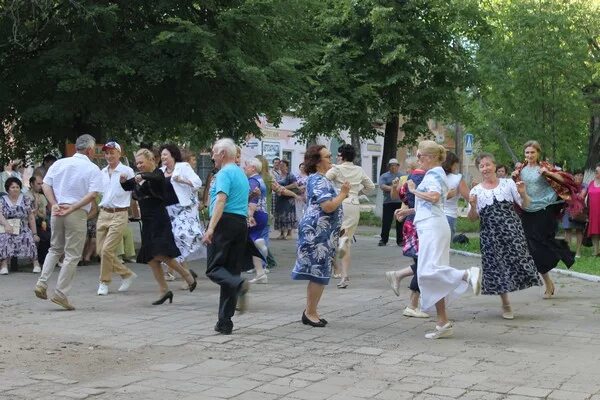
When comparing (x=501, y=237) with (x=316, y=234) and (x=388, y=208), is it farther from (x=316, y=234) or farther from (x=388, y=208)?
Result: (x=388, y=208)

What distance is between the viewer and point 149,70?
14.9m

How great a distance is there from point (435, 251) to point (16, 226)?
26.5 feet

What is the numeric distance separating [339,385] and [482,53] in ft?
70.3

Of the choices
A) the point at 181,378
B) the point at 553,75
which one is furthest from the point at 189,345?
the point at 553,75

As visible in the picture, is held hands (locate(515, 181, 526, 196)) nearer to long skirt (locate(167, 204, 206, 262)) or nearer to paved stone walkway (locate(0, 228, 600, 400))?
paved stone walkway (locate(0, 228, 600, 400))

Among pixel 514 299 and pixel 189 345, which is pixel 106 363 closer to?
pixel 189 345

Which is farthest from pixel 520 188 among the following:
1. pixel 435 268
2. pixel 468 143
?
pixel 468 143

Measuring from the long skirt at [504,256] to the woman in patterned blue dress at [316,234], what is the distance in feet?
5.77

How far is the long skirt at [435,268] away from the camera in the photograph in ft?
28.4

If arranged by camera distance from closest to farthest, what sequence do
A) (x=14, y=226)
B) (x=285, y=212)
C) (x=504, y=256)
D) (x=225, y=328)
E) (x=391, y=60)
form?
(x=225, y=328)
(x=504, y=256)
(x=14, y=226)
(x=285, y=212)
(x=391, y=60)

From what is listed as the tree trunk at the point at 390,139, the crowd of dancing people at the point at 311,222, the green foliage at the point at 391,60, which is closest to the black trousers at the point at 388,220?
the crowd of dancing people at the point at 311,222

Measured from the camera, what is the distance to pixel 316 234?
910 cm

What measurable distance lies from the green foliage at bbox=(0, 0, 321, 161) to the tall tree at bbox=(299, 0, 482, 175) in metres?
11.4

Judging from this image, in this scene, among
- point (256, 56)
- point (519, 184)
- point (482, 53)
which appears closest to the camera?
point (519, 184)
